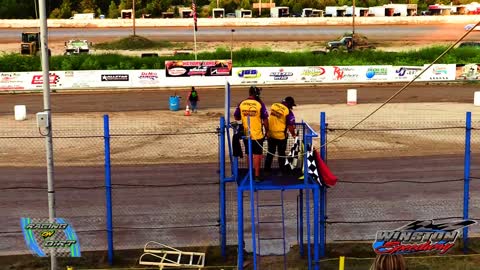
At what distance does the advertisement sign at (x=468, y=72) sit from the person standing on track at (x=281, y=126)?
37.5 meters


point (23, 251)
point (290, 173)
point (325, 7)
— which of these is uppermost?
point (325, 7)

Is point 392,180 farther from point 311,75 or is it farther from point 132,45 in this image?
point 132,45

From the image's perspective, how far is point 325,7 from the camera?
12775cm

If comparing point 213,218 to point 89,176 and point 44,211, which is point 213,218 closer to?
point 44,211

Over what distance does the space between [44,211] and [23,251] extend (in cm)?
263

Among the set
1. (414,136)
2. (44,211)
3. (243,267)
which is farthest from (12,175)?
(414,136)

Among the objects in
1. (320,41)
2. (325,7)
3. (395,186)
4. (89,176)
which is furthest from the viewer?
(325,7)

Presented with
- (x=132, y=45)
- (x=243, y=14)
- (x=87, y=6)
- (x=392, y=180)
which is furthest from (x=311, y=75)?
(x=87, y=6)

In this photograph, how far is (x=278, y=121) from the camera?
40.4ft

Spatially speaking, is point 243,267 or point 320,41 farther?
point 320,41

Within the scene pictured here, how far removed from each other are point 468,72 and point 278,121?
3811 cm

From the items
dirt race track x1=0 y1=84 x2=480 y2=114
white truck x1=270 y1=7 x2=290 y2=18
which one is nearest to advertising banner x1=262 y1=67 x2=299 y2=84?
dirt race track x1=0 y1=84 x2=480 y2=114

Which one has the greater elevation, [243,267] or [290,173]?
[290,173]

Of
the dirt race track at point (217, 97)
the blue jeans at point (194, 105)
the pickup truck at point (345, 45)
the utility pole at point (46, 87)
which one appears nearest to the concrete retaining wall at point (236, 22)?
the pickup truck at point (345, 45)
